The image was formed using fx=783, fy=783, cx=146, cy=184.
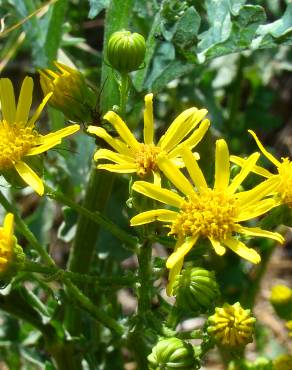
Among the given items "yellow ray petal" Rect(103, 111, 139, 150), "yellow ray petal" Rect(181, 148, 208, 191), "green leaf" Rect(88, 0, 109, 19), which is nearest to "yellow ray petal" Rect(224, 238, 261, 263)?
"yellow ray petal" Rect(181, 148, 208, 191)

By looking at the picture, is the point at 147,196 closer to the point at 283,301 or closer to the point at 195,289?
the point at 195,289

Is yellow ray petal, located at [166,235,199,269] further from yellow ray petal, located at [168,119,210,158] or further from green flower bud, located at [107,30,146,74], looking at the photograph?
green flower bud, located at [107,30,146,74]

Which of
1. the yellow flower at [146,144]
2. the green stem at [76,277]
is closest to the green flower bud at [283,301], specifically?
the green stem at [76,277]

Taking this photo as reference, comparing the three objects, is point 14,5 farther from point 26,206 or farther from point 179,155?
point 26,206

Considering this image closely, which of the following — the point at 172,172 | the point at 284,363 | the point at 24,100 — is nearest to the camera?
the point at 172,172

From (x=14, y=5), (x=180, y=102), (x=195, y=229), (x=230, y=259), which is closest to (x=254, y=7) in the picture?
(x=195, y=229)

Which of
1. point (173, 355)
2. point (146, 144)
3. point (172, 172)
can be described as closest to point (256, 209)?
point (172, 172)
